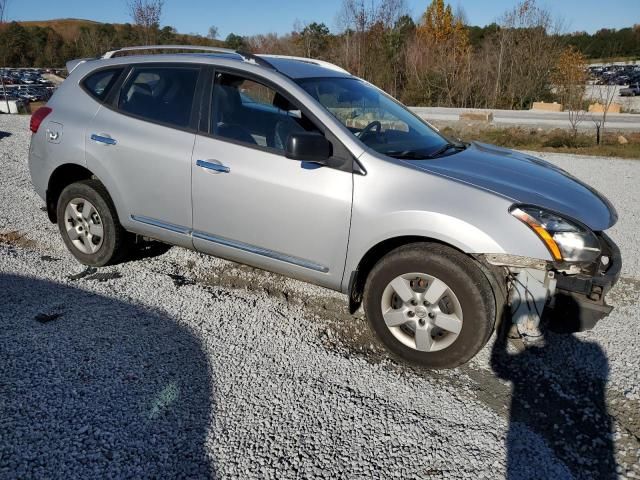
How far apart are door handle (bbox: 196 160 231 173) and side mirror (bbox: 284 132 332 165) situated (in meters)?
0.59

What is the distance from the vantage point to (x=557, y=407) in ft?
9.30

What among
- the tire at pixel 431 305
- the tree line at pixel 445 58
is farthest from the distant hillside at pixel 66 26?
the tire at pixel 431 305

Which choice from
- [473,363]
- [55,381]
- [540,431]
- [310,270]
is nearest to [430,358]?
[473,363]

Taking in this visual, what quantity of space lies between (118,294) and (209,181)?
1239 mm

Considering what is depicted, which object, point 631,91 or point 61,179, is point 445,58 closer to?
point 631,91

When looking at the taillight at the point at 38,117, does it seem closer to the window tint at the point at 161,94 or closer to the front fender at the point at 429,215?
the window tint at the point at 161,94

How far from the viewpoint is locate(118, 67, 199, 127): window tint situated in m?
3.83

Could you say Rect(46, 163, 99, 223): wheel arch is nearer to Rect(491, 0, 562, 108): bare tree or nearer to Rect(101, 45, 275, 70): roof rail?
Rect(101, 45, 275, 70): roof rail

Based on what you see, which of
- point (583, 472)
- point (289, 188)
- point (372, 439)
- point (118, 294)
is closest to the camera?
point (583, 472)

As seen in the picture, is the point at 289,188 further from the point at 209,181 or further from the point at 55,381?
the point at 55,381

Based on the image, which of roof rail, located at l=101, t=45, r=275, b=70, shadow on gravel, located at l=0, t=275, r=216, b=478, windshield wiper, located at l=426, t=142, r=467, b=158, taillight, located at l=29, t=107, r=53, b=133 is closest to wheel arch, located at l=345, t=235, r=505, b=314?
windshield wiper, located at l=426, t=142, r=467, b=158

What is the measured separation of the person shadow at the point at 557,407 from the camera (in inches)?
95.2

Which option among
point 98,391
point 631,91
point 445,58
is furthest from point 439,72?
point 98,391

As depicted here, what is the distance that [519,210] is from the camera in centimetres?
284
